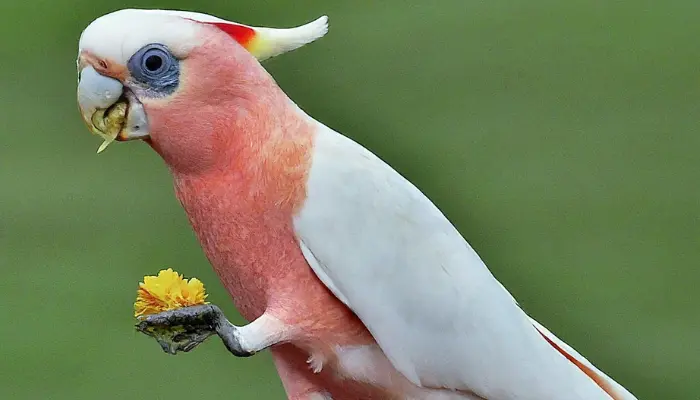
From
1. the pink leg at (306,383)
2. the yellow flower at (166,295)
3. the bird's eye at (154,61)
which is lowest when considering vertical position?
the pink leg at (306,383)

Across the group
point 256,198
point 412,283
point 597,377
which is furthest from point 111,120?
point 597,377

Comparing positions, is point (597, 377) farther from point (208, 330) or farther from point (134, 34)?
point (134, 34)

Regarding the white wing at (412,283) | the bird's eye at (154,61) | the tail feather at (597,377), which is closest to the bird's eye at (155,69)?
the bird's eye at (154,61)

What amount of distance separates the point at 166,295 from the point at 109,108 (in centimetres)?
18

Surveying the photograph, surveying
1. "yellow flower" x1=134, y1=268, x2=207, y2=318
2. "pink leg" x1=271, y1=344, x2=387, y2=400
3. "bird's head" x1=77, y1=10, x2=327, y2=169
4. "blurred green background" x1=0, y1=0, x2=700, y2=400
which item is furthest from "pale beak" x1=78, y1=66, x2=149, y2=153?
"blurred green background" x1=0, y1=0, x2=700, y2=400

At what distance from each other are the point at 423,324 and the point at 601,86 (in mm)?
872

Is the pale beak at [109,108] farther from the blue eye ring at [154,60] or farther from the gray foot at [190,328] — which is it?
the gray foot at [190,328]

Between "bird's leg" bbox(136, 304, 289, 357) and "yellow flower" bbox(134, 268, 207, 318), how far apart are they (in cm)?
1

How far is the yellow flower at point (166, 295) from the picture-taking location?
924mm

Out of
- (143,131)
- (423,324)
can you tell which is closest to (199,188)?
(143,131)

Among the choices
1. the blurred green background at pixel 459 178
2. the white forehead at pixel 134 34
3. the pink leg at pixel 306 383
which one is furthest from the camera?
the blurred green background at pixel 459 178

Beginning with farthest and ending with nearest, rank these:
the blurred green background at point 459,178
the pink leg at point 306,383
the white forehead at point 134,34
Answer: the blurred green background at point 459,178, the pink leg at point 306,383, the white forehead at point 134,34

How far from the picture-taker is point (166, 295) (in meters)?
0.92

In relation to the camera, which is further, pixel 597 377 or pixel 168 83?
pixel 597 377
